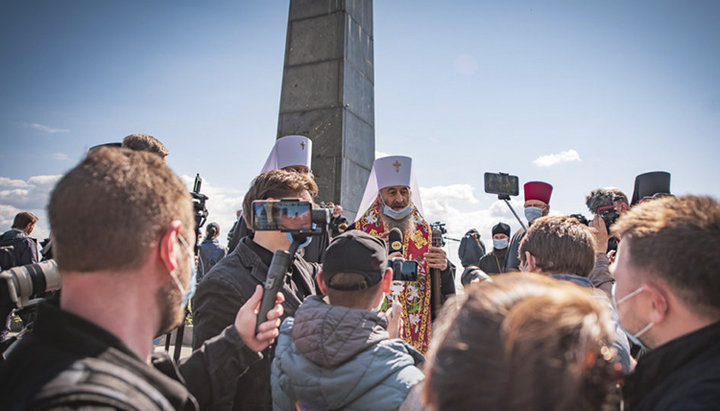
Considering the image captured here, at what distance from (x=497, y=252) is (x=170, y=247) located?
272 inches

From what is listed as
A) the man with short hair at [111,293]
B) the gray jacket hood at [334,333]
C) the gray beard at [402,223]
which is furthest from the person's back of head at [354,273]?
the gray beard at [402,223]

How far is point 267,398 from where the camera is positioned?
2.03 m

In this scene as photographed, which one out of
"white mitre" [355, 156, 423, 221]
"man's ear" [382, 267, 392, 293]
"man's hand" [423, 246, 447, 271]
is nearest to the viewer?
"man's ear" [382, 267, 392, 293]

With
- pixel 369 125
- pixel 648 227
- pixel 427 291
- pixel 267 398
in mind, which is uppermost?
pixel 369 125

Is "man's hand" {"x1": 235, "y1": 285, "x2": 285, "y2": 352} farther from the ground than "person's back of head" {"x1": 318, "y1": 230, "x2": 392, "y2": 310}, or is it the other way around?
"person's back of head" {"x1": 318, "y1": 230, "x2": 392, "y2": 310}

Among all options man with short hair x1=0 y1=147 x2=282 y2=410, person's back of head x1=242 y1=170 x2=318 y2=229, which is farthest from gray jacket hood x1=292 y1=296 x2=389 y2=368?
person's back of head x1=242 y1=170 x2=318 y2=229

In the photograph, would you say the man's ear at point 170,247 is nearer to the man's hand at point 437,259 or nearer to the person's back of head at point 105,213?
the person's back of head at point 105,213

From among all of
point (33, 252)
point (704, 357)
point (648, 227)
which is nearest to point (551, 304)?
point (704, 357)

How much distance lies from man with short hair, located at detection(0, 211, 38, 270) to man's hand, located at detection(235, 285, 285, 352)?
5708mm

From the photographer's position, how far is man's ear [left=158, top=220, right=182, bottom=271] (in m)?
1.20

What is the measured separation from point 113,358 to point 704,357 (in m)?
1.47

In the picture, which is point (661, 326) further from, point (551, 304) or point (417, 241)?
point (417, 241)

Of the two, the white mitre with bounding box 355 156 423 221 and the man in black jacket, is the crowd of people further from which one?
the white mitre with bounding box 355 156 423 221

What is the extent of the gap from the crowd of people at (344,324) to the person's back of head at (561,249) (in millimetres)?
10
